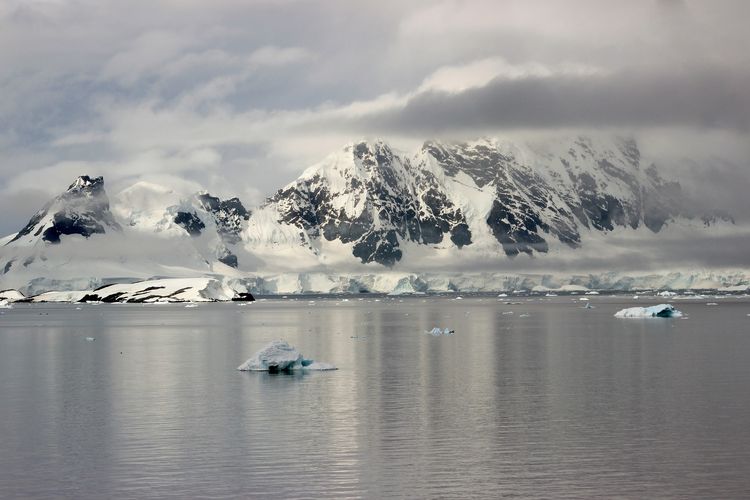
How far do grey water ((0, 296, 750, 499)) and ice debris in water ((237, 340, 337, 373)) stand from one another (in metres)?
1.36

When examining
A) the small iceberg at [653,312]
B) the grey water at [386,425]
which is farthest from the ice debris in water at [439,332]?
the small iceberg at [653,312]

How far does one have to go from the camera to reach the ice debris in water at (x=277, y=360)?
209 feet

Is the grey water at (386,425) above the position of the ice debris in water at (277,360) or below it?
below

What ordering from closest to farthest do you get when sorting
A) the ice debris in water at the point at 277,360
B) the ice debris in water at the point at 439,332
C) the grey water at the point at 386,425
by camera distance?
the grey water at the point at 386,425, the ice debris in water at the point at 277,360, the ice debris in water at the point at 439,332

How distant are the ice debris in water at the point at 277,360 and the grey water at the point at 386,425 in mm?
1364

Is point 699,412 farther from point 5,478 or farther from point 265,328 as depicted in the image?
point 265,328

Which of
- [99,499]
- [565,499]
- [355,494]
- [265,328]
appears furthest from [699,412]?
[265,328]

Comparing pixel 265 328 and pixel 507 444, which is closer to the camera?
pixel 507 444

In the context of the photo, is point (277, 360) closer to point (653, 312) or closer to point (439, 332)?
point (439, 332)

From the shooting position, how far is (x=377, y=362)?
2923 inches

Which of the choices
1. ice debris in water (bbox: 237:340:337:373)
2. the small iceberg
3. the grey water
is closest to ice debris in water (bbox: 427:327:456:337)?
the grey water

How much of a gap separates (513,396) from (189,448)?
20.5m

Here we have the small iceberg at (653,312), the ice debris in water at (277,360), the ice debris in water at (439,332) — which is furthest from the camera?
the small iceberg at (653,312)

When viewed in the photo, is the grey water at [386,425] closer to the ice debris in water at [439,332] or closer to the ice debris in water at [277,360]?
the ice debris in water at [277,360]
